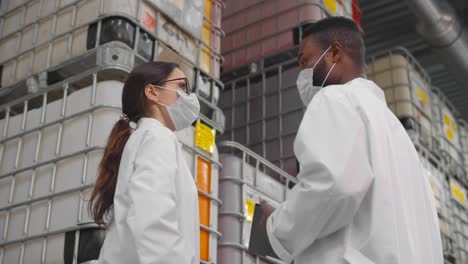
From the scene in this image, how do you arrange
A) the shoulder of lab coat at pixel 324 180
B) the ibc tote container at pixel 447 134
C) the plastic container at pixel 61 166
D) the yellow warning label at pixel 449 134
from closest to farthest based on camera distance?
the shoulder of lab coat at pixel 324 180 → the plastic container at pixel 61 166 → the ibc tote container at pixel 447 134 → the yellow warning label at pixel 449 134

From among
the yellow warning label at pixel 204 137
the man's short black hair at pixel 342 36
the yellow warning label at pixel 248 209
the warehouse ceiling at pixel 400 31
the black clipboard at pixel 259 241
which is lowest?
the black clipboard at pixel 259 241

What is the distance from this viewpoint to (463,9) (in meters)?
9.68

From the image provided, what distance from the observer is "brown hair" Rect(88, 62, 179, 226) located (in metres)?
Answer: 2.55

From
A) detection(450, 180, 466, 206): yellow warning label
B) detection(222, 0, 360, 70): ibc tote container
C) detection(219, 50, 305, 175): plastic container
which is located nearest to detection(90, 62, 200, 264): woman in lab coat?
detection(219, 50, 305, 175): plastic container

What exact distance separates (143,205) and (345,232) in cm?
72

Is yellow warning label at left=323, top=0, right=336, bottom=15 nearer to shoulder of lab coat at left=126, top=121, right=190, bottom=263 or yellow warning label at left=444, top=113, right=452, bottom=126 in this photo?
yellow warning label at left=444, top=113, right=452, bottom=126

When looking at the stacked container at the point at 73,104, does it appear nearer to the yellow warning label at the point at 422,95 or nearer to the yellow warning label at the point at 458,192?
the yellow warning label at the point at 422,95

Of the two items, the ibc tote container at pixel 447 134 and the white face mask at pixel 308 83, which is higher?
the ibc tote container at pixel 447 134

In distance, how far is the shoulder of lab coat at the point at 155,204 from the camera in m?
2.15

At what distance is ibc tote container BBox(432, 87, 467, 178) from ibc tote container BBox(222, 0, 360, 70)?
1.66m

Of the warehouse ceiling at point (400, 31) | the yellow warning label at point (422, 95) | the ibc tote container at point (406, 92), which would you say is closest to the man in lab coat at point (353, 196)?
the ibc tote container at point (406, 92)

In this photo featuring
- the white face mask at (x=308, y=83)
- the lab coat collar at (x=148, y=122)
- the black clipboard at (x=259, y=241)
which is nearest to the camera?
the black clipboard at (x=259, y=241)

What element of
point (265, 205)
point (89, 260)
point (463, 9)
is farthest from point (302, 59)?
point (463, 9)

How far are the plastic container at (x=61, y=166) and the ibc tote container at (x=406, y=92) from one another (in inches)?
123
